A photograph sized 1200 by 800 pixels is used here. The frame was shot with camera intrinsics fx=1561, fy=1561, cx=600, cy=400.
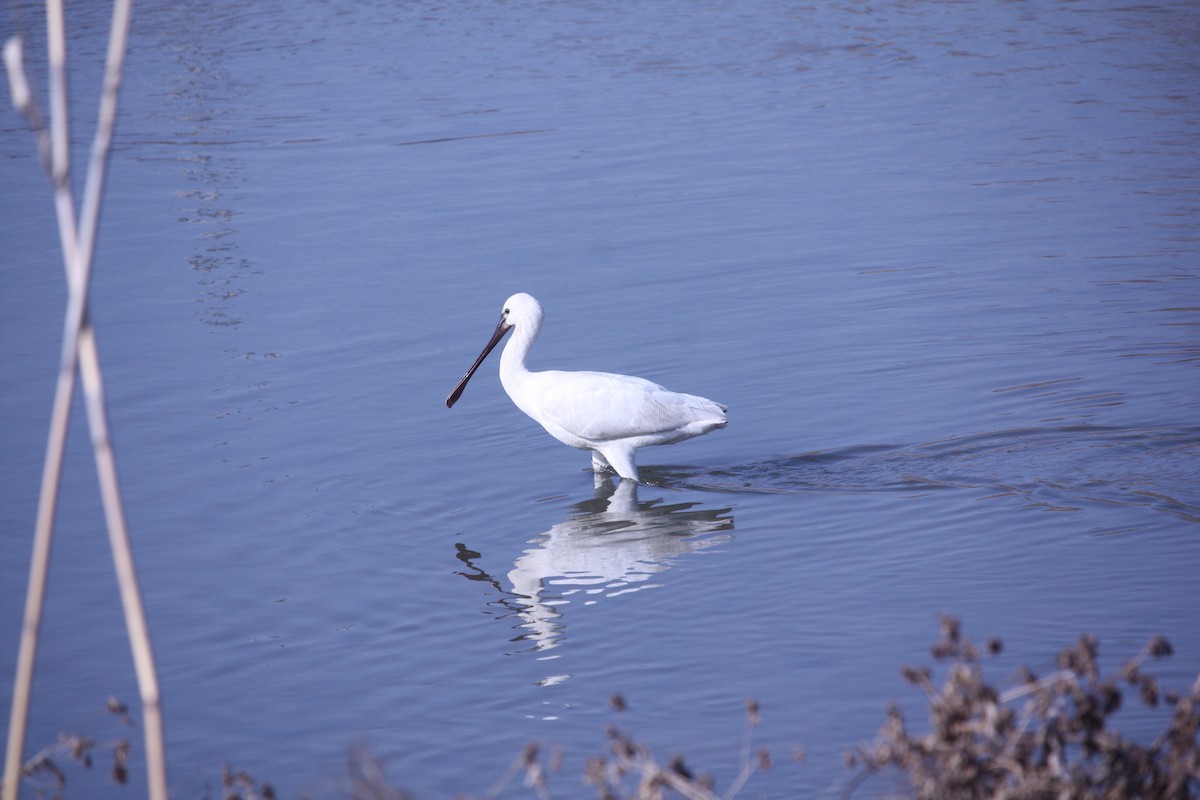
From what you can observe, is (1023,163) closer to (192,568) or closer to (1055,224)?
(1055,224)

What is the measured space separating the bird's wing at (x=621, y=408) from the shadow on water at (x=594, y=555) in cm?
42

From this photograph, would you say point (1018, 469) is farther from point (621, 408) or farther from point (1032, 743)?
point (1032, 743)

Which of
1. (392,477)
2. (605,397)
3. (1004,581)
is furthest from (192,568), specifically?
(1004,581)

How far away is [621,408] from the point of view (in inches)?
372

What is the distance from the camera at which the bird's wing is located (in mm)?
9414

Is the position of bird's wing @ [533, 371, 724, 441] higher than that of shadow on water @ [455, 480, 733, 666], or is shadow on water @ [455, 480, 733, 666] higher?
bird's wing @ [533, 371, 724, 441]

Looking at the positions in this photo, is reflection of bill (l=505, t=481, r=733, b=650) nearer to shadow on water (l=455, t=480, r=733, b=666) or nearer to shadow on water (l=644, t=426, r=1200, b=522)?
shadow on water (l=455, t=480, r=733, b=666)

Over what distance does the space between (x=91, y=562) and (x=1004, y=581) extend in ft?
15.7

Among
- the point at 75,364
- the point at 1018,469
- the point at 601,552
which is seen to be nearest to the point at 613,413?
the point at 601,552

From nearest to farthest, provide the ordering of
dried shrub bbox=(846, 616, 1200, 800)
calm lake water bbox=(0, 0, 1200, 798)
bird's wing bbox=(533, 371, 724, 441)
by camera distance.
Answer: dried shrub bbox=(846, 616, 1200, 800) → calm lake water bbox=(0, 0, 1200, 798) → bird's wing bbox=(533, 371, 724, 441)

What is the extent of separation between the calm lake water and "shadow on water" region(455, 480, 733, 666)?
0.03 meters

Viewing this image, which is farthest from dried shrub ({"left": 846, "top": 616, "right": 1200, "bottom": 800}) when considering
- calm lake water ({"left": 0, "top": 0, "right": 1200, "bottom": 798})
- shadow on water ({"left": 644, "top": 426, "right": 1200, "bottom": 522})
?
shadow on water ({"left": 644, "top": 426, "right": 1200, "bottom": 522})

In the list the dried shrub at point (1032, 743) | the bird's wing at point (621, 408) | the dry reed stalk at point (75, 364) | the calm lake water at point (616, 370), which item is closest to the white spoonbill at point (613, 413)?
the bird's wing at point (621, 408)

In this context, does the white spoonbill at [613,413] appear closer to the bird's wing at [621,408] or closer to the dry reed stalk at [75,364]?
the bird's wing at [621,408]
